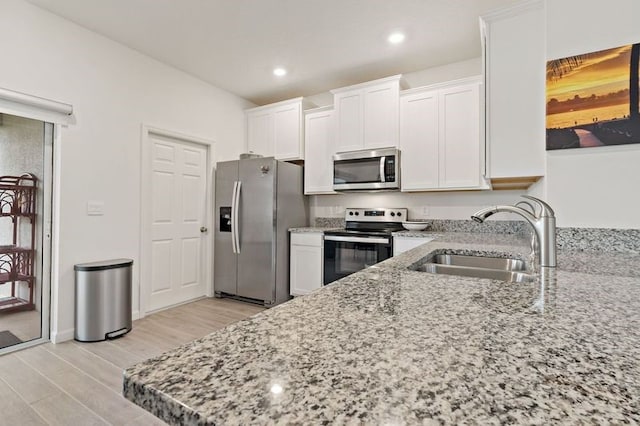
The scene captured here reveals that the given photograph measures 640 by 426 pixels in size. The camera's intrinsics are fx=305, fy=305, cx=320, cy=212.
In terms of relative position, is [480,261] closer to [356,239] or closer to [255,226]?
[356,239]

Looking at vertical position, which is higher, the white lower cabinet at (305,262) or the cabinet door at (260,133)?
the cabinet door at (260,133)

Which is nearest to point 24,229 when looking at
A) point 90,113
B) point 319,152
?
point 90,113

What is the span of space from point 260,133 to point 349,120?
53.3 inches

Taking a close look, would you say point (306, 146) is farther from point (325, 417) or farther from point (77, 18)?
point (325, 417)

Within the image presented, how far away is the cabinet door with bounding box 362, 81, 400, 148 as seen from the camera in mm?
3352

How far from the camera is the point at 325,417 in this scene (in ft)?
1.05

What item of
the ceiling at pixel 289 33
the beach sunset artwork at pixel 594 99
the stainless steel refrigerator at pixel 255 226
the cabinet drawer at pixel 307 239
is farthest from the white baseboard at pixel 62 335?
the beach sunset artwork at pixel 594 99

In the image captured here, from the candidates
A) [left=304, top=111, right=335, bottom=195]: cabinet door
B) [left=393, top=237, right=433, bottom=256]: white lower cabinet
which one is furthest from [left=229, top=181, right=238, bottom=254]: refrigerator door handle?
[left=393, top=237, right=433, bottom=256]: white lower cabinet

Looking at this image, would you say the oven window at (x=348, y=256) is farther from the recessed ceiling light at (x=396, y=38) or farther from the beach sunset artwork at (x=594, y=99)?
the recessed ceiling light at (x=396, y=38)

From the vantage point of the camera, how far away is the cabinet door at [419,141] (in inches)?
125

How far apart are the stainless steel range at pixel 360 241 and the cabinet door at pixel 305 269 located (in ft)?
0.41

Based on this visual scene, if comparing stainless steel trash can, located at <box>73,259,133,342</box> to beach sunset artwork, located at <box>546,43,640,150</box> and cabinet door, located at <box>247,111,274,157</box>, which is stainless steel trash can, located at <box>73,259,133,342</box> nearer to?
cabinet door, located at <box>247,111,274,157</box>

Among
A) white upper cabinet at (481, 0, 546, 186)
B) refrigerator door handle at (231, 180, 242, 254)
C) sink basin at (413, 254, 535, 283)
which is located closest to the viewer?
sink basin at (413, 254, 535, 283)

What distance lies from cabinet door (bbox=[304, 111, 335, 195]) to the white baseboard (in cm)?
271
